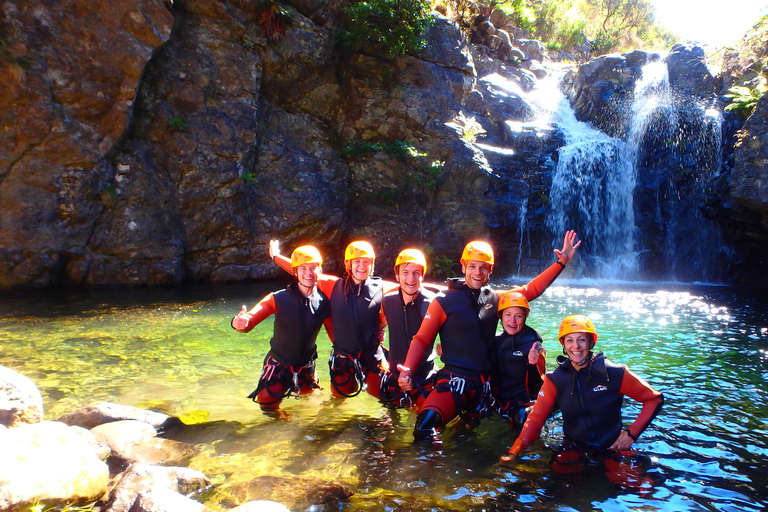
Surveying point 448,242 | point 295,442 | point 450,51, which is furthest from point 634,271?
point 295,442

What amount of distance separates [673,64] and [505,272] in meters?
11.0

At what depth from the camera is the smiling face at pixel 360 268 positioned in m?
5.16

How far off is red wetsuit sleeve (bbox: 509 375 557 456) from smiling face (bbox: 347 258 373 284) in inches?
85.9

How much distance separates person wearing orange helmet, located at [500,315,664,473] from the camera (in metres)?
3.83

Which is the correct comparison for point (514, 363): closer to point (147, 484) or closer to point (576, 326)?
point (576, 326)

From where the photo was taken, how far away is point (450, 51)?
58.1 feet

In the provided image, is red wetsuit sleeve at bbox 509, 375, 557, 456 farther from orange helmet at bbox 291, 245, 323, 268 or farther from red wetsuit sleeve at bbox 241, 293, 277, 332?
red wetsuit sleeve at bbox 241, 293, 277, 332

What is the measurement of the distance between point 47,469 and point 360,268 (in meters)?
3.16

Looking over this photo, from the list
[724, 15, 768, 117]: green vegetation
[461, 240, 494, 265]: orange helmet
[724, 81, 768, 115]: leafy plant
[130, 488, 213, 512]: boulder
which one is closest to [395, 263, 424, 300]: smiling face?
[461, 240, 494, 265]: orange helmet

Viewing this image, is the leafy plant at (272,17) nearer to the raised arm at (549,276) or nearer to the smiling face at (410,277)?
the smiling face at (410,277)

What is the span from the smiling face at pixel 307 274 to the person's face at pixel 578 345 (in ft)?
8.67

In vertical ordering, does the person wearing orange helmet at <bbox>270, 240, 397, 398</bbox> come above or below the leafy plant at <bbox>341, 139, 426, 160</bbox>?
below

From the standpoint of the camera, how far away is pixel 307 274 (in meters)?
5.08

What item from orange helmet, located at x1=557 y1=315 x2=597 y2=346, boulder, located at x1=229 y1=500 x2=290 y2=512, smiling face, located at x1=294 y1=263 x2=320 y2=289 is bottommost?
boulder, located at x1=229 y1=500 x2=290 y2=512
